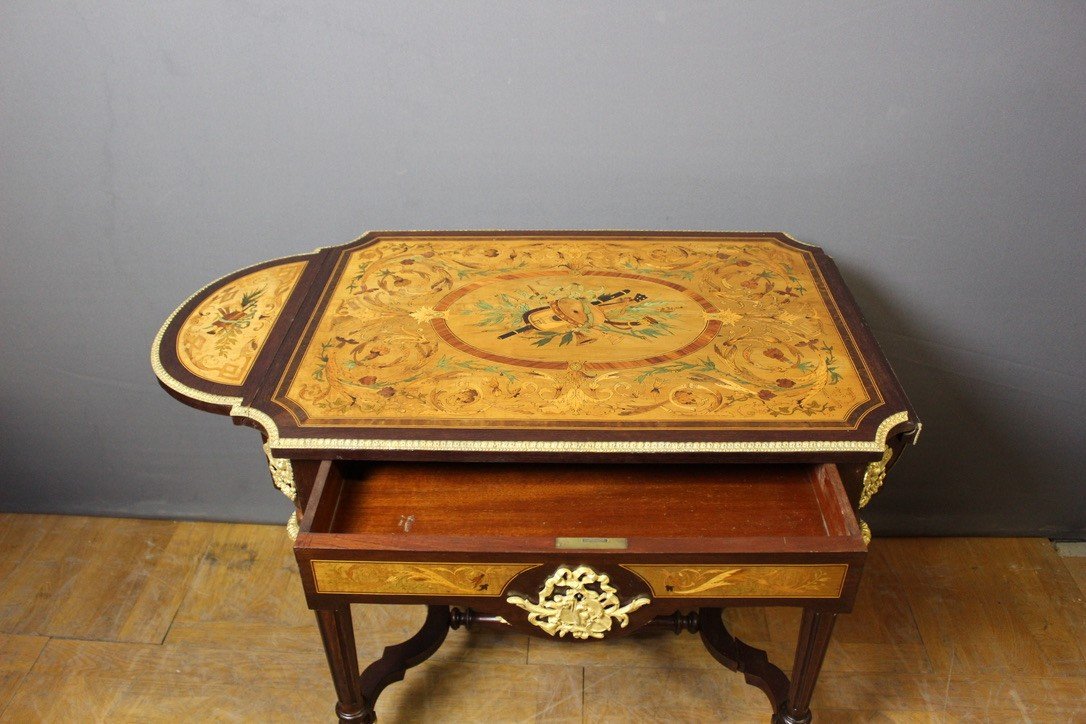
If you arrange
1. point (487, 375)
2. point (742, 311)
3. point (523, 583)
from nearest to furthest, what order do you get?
1. point (523, 583)
2. point (487, 375)
3. point (742, 311)

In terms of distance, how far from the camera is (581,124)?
169 centimetres

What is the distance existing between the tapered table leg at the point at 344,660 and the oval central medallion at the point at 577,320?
0.44 meters

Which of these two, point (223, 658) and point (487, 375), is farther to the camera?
point (223, 658)

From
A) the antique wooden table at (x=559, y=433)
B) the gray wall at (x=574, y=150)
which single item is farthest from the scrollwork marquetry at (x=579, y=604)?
the gray wall at (x=574, y=150)

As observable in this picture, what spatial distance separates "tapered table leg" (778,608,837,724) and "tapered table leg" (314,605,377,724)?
673 mm

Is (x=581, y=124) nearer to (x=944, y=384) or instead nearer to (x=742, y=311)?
(x=742, y=311)

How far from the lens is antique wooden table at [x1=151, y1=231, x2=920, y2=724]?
1138 mm

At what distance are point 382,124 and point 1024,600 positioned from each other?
1697 millimetres

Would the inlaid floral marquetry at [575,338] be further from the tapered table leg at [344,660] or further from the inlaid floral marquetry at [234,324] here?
the tapered table leg at [344,660]

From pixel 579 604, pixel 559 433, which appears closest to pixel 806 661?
pixel 579 604

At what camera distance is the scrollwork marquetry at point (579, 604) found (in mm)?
1146

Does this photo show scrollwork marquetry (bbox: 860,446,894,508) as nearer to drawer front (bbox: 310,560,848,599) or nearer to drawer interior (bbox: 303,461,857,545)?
drawer interior (bbox: 303,461,857,545)

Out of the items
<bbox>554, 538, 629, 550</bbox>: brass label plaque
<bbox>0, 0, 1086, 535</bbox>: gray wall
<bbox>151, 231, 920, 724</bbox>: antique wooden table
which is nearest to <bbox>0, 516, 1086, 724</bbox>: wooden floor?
<bbox>151, 231, 920, 724</bbox>: antique wooden table

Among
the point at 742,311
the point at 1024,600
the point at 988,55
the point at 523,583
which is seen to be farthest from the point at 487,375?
the point at 1024,600
